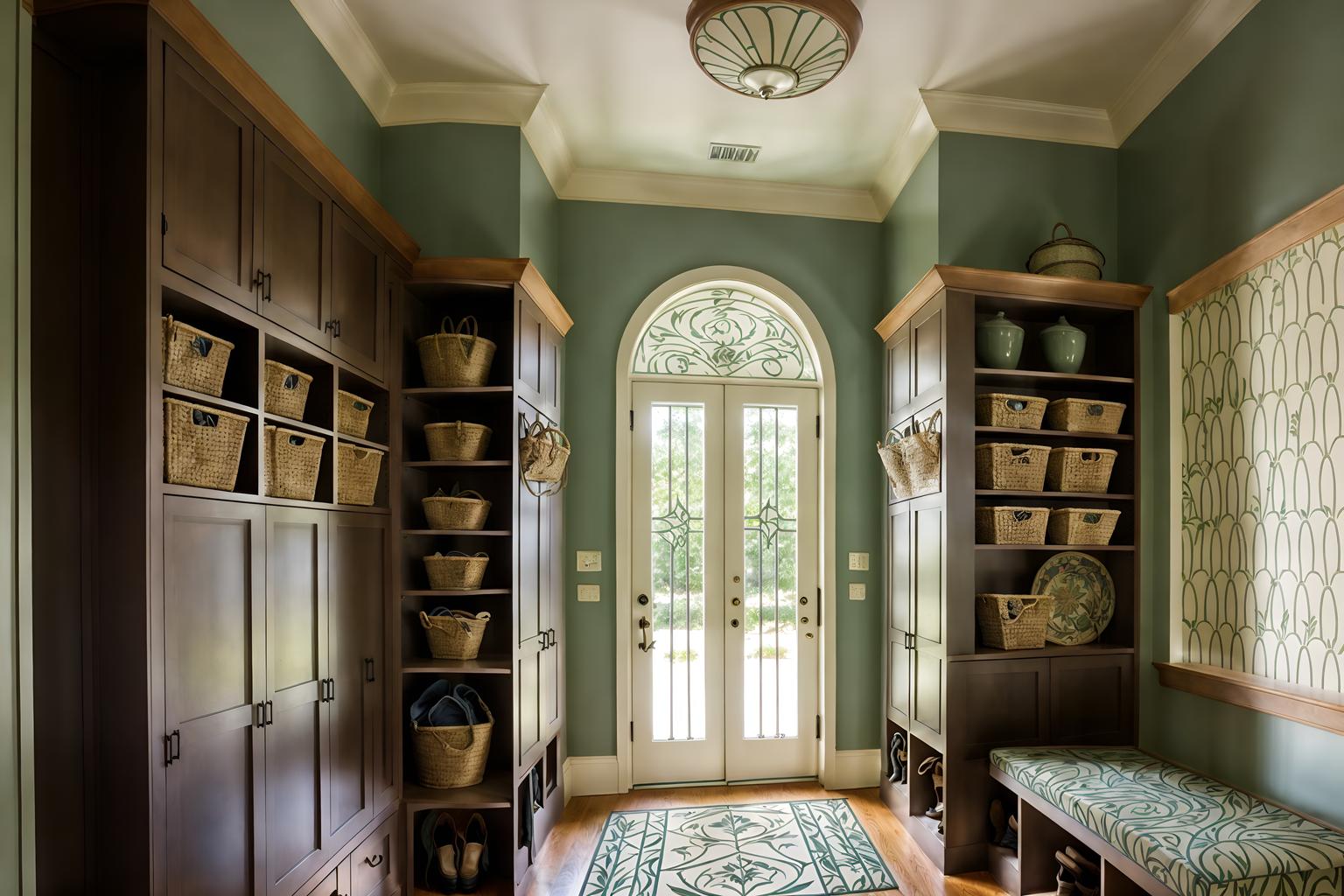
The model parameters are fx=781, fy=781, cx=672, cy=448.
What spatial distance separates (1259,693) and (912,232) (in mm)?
2429

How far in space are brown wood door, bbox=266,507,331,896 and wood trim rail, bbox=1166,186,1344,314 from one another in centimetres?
328

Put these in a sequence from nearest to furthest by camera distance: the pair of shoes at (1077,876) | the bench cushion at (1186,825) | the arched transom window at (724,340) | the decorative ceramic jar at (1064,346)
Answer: the bench cushion at (1186,825), the pair of shoes at (1077,876), the decorative ceramic jar at (1064,346), the arched transom window at (724,340)

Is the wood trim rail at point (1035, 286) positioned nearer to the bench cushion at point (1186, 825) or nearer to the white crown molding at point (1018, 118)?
the white crown molding at point (1018, 118)

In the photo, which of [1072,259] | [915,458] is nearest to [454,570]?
[915,458]

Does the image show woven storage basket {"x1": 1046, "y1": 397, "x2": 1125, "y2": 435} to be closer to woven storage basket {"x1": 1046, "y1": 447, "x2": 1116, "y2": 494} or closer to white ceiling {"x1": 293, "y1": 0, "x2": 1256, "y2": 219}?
woven storage basket {"x1": 1046, "y1": 447, "x2": 1116, "y2": 494}

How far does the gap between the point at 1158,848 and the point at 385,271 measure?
3156mm

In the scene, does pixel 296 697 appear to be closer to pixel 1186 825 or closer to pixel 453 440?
pixel 453 440

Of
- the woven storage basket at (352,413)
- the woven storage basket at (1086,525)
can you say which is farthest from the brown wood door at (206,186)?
the woven storage basket at (1086,525)

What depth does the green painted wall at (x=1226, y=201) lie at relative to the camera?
250 centimetres

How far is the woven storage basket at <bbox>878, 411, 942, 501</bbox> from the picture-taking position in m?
3.33

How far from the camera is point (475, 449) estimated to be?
319 centimetres

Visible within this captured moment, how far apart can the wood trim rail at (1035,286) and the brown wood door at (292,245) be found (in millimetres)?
2336

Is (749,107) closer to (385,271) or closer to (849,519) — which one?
(385,271)

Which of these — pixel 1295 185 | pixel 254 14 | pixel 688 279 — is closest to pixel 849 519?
pixel 688 279
